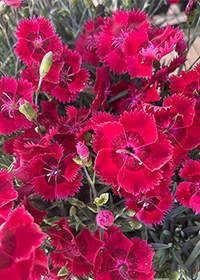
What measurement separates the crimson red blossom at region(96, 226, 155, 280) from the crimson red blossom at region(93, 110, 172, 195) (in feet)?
0.57

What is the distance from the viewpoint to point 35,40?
24.7 inches

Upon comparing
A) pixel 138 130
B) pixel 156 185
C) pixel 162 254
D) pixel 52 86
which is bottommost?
pixel 162 254

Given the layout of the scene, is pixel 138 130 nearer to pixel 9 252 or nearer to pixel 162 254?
pixel 9 252

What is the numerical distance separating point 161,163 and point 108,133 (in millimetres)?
121

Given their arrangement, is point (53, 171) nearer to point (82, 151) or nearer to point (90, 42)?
point (82, 151)

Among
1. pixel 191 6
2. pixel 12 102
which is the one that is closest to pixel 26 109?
pixel 12 102

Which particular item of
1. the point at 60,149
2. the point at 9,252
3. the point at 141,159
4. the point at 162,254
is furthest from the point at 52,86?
the point at 162,254

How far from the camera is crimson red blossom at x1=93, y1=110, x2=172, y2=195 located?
0.46 metres

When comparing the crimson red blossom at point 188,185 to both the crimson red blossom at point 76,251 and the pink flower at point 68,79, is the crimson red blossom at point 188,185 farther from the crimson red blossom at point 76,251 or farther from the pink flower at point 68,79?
the pink flower at point 68,79

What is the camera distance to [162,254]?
2.28 feet

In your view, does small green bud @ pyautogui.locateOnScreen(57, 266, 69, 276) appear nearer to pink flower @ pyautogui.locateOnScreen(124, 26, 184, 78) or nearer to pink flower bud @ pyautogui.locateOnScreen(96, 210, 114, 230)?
pink flower bud @ pyautogui.locateOnScreen(96, 210, 114, 230)

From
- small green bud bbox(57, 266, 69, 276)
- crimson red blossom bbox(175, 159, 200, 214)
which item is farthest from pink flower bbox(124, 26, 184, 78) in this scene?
small green bud bbox(57, 266, 69, 276)

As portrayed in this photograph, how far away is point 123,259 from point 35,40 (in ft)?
1.99

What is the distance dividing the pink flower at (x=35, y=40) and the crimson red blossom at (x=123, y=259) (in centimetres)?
49
